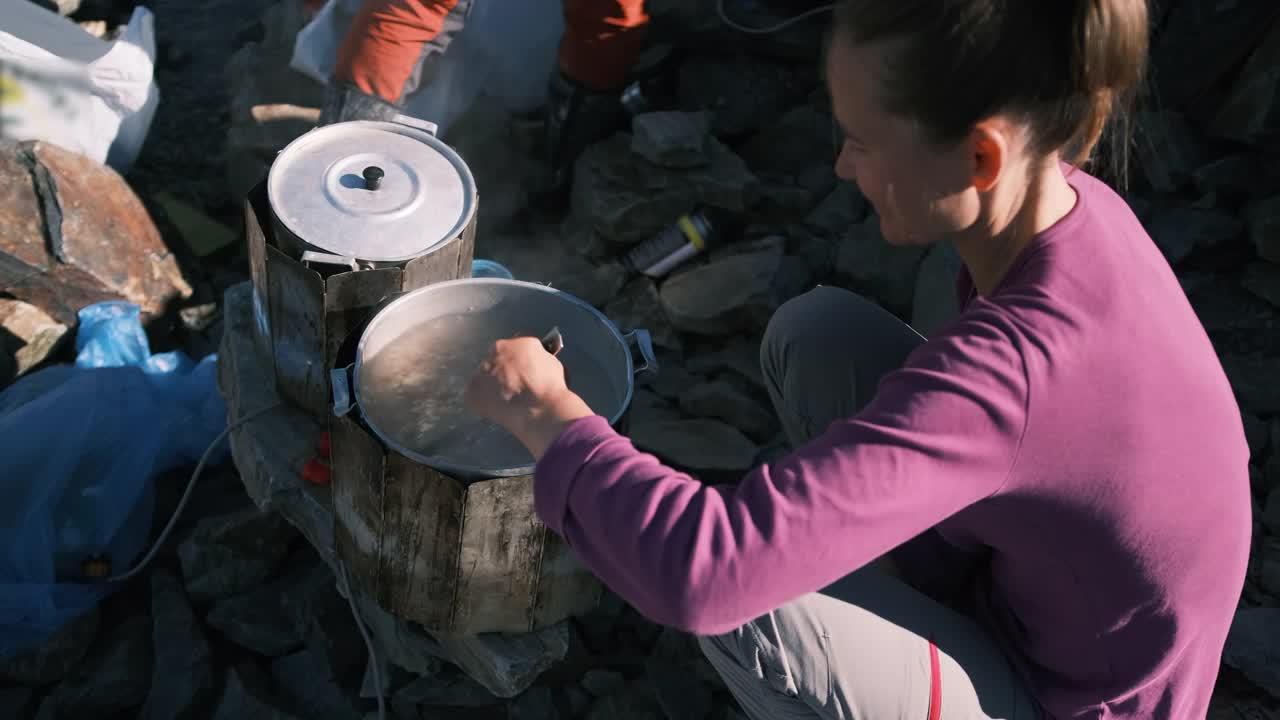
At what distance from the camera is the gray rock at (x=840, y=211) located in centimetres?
313

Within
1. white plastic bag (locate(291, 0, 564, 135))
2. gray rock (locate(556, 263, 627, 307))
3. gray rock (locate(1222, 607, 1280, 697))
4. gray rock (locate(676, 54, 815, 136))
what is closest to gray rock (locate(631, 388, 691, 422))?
gray rock (locate(556, 263, 627, 307))

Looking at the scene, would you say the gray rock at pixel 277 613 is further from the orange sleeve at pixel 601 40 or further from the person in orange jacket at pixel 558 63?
the orange sleeve at pixel 601 40

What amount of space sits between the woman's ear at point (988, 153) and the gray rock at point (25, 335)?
2707 millimetres

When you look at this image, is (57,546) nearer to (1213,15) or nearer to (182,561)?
(182,561)

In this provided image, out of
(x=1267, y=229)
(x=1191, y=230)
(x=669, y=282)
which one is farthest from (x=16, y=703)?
(x=1267, y=229)

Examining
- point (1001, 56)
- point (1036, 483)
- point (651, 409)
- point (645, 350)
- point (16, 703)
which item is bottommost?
point (16, 703)

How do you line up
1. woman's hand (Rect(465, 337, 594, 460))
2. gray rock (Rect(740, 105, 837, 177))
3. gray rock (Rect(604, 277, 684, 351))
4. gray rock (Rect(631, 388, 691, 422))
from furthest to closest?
gray rock (Rect(740, 105, 837, 177)) < gray rock (Rect(604, 277, 684, 351)) < gray rock (Rect(631, 388, 691, 422)) < woman's hand (Rect(465, 337, 594, 460))

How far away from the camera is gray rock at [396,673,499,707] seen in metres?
2.12

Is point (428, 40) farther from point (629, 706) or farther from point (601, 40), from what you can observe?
point (629, 706)

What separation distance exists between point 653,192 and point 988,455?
220 cm

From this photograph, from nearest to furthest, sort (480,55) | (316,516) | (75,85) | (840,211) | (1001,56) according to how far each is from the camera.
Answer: (1001,56) → (316,516) → (840,211) → (75,85) → (480,55)

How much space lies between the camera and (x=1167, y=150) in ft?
9.39

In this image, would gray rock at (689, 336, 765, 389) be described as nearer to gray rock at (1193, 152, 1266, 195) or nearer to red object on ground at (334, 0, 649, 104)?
red object on ground at (334, 0, 649, 104)

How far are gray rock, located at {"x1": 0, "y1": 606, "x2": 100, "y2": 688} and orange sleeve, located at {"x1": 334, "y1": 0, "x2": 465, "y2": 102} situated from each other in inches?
67.8
